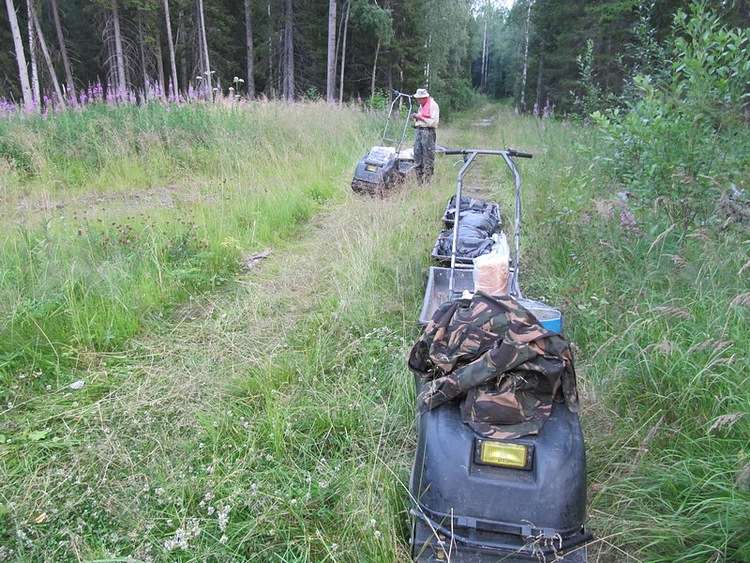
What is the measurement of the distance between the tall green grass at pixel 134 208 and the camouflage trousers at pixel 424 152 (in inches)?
50.9

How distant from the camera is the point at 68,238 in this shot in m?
4.40

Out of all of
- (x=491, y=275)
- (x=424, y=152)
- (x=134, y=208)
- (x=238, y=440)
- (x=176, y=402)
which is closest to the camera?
(x=491, y=275)

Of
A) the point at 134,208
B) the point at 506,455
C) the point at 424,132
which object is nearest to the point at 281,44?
the point at 424,132

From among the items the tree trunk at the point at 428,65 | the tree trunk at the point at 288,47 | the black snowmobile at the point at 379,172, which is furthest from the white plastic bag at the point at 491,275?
the tree trunk at the point at 428,65

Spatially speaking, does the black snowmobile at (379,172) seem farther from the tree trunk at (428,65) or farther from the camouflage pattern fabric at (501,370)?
the tree trunk at (428,65)

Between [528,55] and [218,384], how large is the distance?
102 feet

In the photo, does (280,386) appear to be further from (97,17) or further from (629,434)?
(97,17)

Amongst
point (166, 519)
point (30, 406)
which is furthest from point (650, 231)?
point (30, 406)

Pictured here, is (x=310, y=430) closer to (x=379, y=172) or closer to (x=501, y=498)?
(x=501, y=498)

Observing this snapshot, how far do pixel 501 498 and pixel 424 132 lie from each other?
679 centimetres

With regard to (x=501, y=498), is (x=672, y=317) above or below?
above

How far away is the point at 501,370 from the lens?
1911 mm

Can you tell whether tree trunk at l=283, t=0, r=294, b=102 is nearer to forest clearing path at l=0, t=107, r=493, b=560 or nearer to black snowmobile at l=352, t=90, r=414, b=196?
black snowmobile at l=352, t=90, r=414, b=196

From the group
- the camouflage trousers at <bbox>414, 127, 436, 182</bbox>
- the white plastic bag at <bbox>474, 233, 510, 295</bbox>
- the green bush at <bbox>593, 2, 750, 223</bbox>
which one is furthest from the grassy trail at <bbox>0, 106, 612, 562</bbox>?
the camouflage trousers at <bbox>414, 127, 436, 182</bbox>
